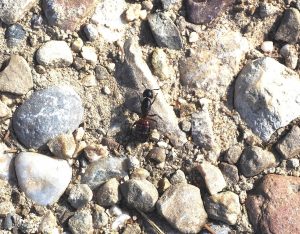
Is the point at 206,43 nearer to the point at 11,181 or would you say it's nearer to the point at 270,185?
the point at 270,185

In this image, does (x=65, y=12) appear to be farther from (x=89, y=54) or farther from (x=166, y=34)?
(x=166, y=34)

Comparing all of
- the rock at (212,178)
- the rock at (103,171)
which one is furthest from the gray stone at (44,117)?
the rock at (212,178)

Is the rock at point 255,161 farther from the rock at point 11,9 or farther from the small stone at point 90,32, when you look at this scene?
the rock at point 11,9

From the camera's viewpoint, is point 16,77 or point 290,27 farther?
point 290,27

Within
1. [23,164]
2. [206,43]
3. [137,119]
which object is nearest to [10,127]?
[23,164]

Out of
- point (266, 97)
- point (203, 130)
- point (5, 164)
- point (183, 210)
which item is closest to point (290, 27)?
point (266, 97)

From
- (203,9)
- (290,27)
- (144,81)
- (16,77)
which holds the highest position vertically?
(290,27)
